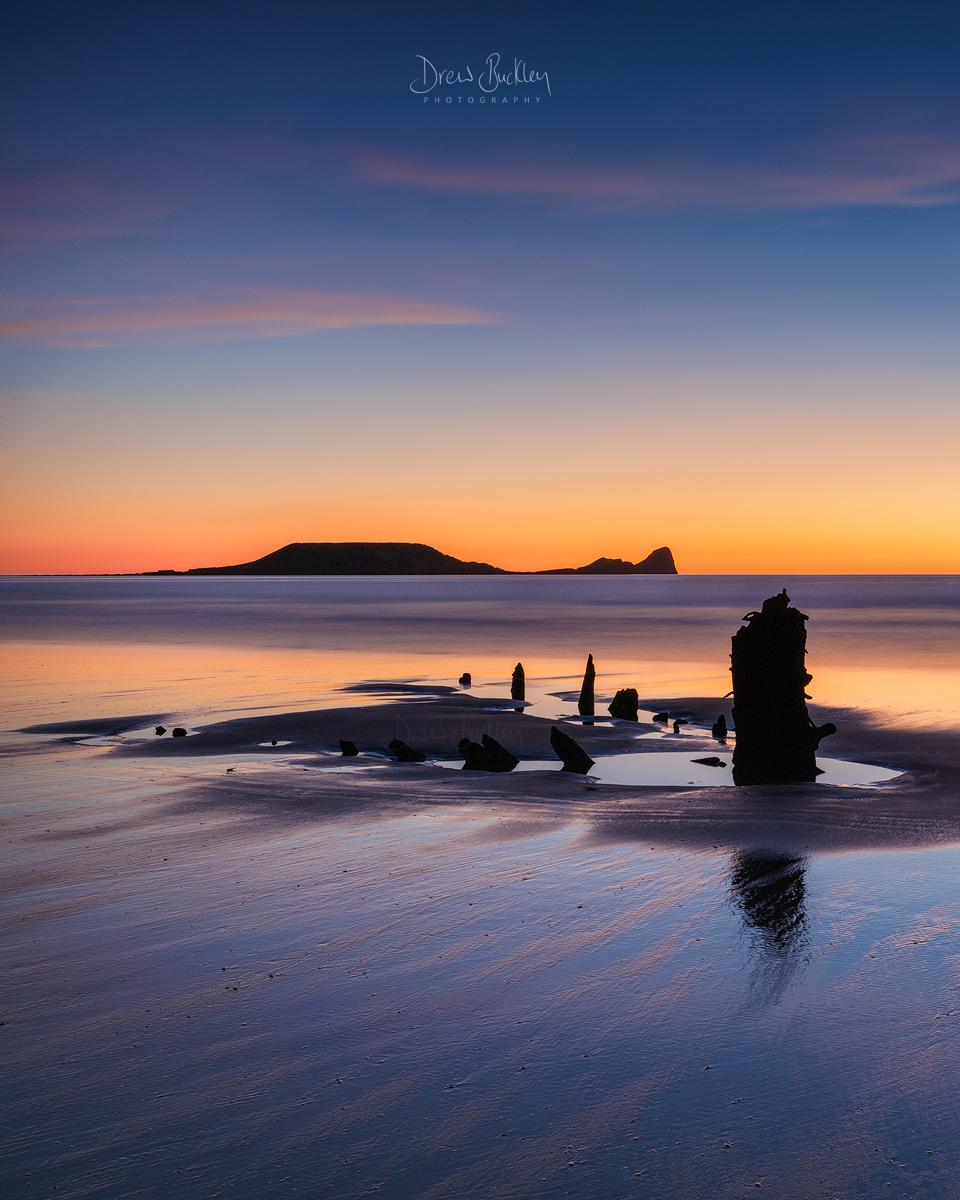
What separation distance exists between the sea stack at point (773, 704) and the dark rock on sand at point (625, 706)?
7.97 meters

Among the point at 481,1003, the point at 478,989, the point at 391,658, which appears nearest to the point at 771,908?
the point at 478,989

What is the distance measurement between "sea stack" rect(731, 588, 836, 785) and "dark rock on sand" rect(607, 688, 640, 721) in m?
7.97

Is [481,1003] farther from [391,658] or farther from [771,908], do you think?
[391,658]

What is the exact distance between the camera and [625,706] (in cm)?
2512

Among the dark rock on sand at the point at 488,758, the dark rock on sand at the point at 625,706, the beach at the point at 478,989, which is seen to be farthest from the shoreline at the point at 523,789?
the dark rock on sand at the point at 625,706

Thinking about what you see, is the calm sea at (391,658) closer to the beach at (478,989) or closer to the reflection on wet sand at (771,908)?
→ the beach at (478,989)

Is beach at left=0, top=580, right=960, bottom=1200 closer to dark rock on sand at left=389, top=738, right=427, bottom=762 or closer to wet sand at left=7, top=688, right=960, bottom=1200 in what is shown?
wet sand at left=7, top=688, right=960, bottom=1200

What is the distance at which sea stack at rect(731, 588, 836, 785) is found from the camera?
52.1ft

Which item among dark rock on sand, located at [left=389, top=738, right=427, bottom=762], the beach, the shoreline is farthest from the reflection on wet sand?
dark rock on sand, located at [left=389, top=738, right=427, bottom=762]

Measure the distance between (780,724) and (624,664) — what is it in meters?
26.6

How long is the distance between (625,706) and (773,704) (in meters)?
9.02

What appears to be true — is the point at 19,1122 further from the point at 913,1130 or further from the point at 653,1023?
the point at 913,1130

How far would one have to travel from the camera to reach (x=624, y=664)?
42625mm

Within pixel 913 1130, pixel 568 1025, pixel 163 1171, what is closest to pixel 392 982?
pixel 568 1025
